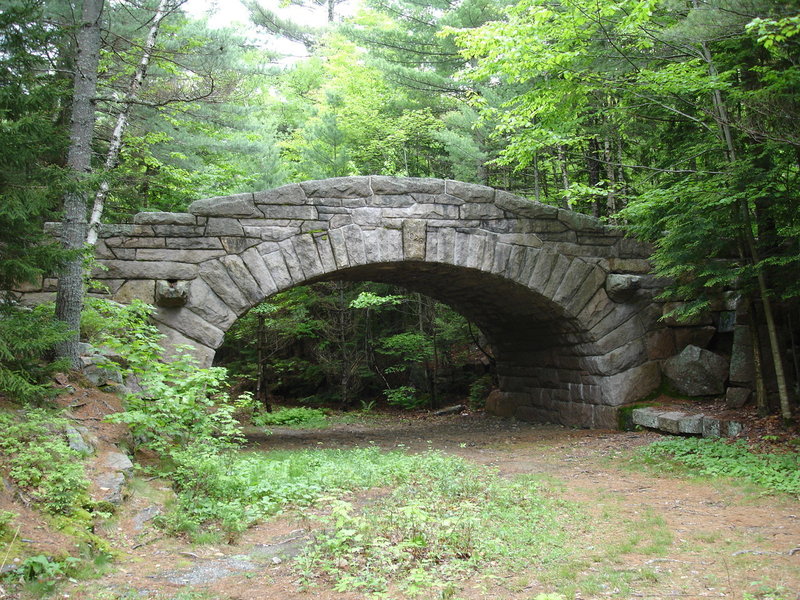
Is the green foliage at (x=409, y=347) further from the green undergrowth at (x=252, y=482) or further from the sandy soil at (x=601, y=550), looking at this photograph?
the sandy soil at (x=601, y=550)

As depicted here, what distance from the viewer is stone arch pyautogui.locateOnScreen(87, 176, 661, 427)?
7.30m

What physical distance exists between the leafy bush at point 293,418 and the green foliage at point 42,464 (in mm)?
8106

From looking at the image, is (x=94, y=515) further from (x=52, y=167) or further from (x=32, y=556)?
(x=52, y=167)

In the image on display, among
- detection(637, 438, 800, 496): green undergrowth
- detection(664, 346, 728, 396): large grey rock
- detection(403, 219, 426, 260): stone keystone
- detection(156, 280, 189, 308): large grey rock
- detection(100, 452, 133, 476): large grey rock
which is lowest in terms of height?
detection(637, 438, 800, 496): green undergrowth

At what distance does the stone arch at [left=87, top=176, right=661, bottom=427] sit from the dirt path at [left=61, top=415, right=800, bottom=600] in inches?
118

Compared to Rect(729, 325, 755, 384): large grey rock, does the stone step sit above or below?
below

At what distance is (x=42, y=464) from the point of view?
3428 mm

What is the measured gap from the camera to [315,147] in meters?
14.0

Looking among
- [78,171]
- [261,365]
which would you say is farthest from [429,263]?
[261,365]

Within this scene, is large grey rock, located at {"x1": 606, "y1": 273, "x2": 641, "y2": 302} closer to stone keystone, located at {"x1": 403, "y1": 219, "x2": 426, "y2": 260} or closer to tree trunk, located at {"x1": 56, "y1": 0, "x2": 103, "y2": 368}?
stone keystone, located at {"x1": 403, "y1": 219, "x2": 426, "y2": 260}

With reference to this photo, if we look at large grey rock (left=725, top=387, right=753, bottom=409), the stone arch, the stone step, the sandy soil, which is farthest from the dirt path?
the stone arch

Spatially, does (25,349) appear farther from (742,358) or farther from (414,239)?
(742,358)

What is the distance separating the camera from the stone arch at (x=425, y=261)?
7.30 meters

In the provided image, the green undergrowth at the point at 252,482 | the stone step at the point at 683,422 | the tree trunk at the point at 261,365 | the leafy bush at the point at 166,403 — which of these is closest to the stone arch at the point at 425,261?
the stone step at the point at 683,422
